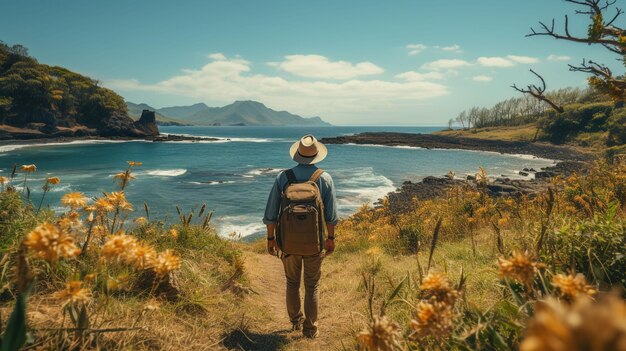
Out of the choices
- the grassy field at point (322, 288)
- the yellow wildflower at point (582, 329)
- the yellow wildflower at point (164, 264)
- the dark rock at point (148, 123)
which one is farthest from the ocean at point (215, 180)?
the dark rock at point (148, 123)

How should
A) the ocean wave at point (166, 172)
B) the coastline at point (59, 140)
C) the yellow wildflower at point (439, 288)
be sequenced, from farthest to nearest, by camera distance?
the coastline at point (59, 140)
the ocean wave at point (166, 172)
the yellow wildflower at point (439, 288)

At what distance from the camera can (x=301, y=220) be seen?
4.10 metres

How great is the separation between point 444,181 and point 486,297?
1172 inches

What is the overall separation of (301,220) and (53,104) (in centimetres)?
8983

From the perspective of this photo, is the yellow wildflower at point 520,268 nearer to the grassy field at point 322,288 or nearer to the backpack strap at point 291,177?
the grassy field at point 322,288

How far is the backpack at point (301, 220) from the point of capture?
409 cm

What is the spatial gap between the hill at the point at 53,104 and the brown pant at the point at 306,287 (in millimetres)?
82451

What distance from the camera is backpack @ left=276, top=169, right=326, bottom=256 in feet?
13.4

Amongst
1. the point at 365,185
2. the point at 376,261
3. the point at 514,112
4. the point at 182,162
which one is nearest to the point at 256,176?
the point at 365,185

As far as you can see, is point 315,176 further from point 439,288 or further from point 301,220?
point 439,288

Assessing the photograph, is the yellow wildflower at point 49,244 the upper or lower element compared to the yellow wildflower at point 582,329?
lower

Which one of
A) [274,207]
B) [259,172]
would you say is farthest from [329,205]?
[259,172]

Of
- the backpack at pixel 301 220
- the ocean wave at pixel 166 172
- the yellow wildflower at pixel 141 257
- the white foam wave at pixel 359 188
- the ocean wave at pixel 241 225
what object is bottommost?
the ocean wave at pixel 241 225

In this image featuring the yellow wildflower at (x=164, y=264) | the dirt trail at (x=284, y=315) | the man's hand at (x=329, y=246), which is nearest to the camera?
the yellow wildflower at (x=164, y=264)
